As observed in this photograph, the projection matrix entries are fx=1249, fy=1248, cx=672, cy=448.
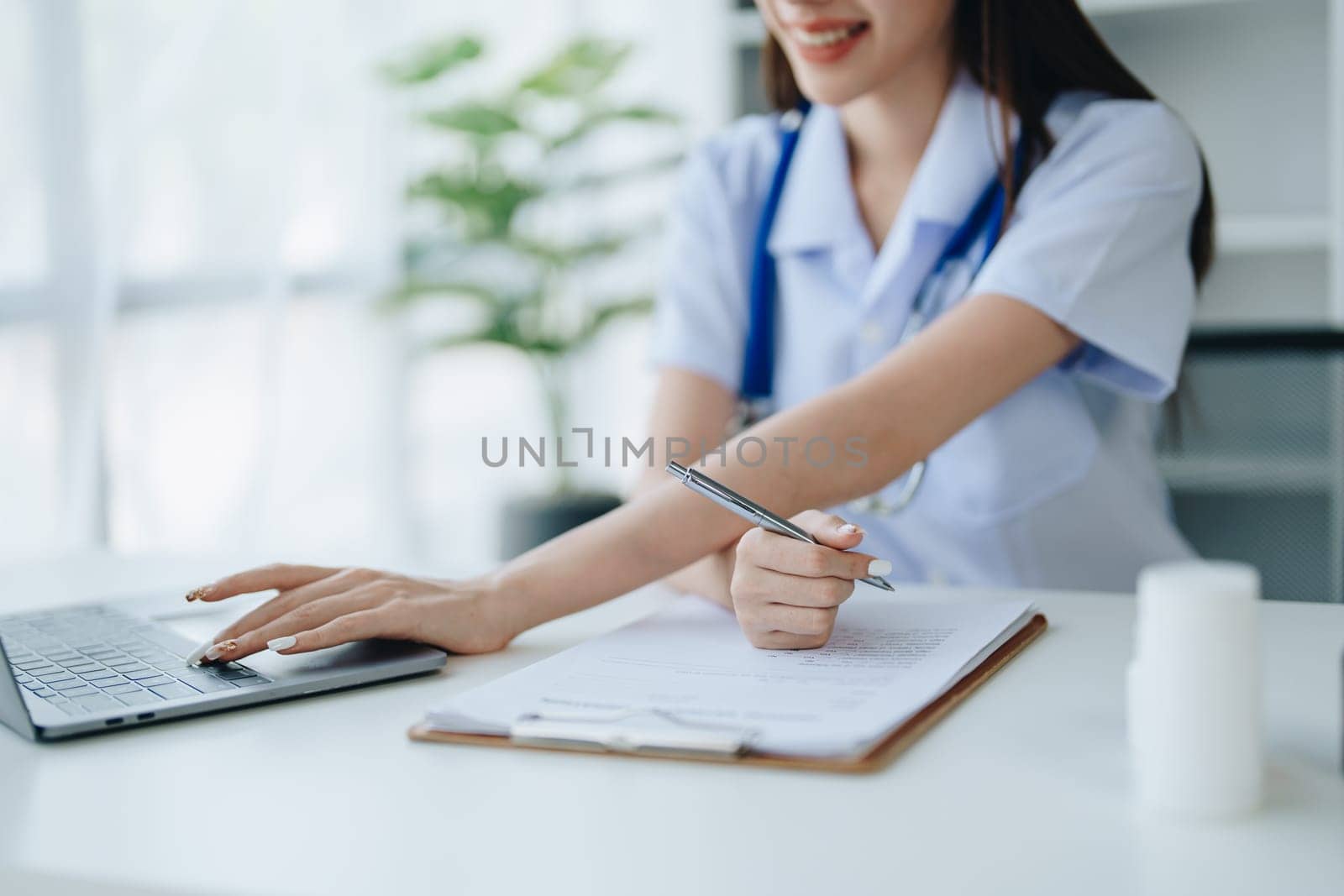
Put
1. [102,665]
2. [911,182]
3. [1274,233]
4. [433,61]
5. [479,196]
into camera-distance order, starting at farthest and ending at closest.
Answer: [479,196] < [433,61] < [1274,233] < [911,182] < [102,665]

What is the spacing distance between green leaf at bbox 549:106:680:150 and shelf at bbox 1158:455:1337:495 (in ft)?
4.21

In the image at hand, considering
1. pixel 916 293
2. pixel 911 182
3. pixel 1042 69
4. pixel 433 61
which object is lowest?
pixel 916 293

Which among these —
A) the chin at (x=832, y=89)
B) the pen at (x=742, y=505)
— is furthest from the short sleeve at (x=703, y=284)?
the pen at (x=742, y=505)

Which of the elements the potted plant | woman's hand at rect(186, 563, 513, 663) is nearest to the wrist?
woman's hand at rect(186, 563, 513, 663)

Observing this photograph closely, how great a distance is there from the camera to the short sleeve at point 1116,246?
108cm

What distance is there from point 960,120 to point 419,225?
173cm

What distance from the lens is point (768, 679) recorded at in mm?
677

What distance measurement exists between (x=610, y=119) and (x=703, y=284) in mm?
1148

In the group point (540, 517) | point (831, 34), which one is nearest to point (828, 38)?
point (831, 34)

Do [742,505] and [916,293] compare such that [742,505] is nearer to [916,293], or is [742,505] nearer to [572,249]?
[916,293]

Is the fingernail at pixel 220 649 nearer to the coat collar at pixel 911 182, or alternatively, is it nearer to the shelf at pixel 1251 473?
the coat collar at pixel 911 182

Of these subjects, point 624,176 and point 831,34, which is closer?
point 831,34

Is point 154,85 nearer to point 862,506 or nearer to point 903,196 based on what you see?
point 903,196

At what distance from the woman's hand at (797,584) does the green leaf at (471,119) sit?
5.94 ft
